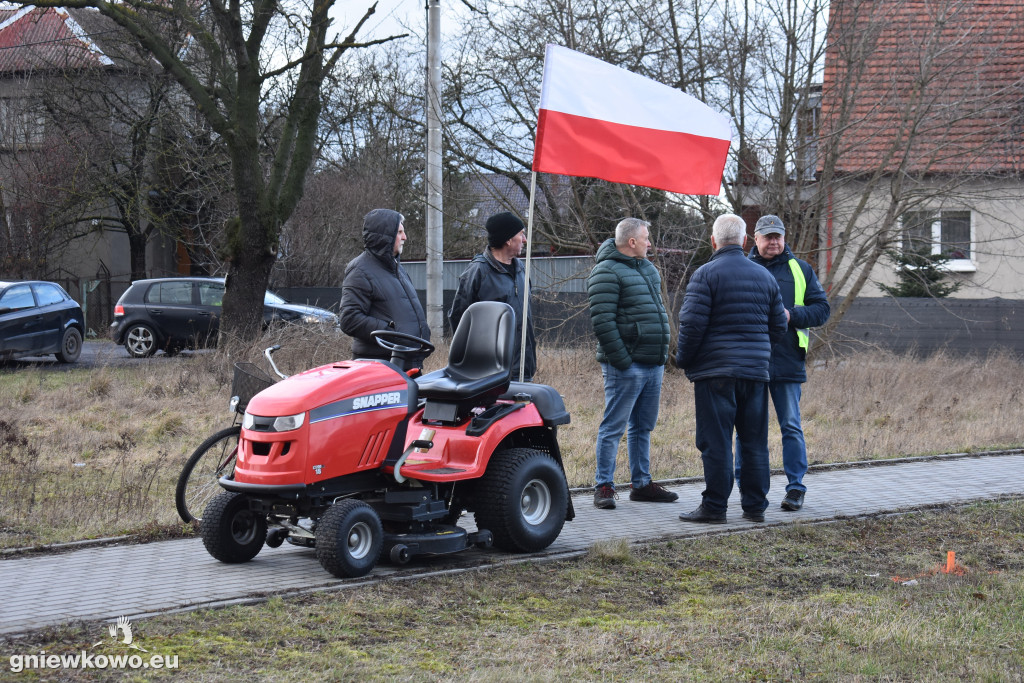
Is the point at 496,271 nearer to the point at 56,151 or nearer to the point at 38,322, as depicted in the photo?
the point at 38,322

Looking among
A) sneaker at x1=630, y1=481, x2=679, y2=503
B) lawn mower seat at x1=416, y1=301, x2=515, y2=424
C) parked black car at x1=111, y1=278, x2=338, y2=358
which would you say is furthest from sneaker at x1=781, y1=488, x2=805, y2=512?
parked black car at x1=111, y1=278, x2=338, y2=358

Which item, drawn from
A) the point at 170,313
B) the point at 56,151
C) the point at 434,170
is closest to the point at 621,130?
the point at 434,170

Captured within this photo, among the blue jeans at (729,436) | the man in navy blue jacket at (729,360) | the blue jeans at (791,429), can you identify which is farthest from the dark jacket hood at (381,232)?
the blue jeans at (791,429)

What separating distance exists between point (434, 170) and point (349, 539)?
10.6 metres

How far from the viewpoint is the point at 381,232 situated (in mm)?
6672

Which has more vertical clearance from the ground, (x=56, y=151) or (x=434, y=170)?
(x=56, y=151)

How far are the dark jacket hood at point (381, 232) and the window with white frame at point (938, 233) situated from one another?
9729 millimetres

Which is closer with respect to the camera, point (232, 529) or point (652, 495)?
point (232, 529)

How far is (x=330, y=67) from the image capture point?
1794 cm

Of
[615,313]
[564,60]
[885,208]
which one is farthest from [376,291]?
[885,208]

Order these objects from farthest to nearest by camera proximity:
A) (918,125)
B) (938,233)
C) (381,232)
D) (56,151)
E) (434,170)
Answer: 1. (56,151)
2. (434,170)
3. (938,233)
4. (918,125)
5. (381,232)

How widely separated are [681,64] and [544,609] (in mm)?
10695

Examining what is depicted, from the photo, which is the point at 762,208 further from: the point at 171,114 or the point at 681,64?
the point at 171,114

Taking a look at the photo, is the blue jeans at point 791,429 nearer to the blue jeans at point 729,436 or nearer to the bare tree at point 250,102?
the blue jeans at point 729,436
